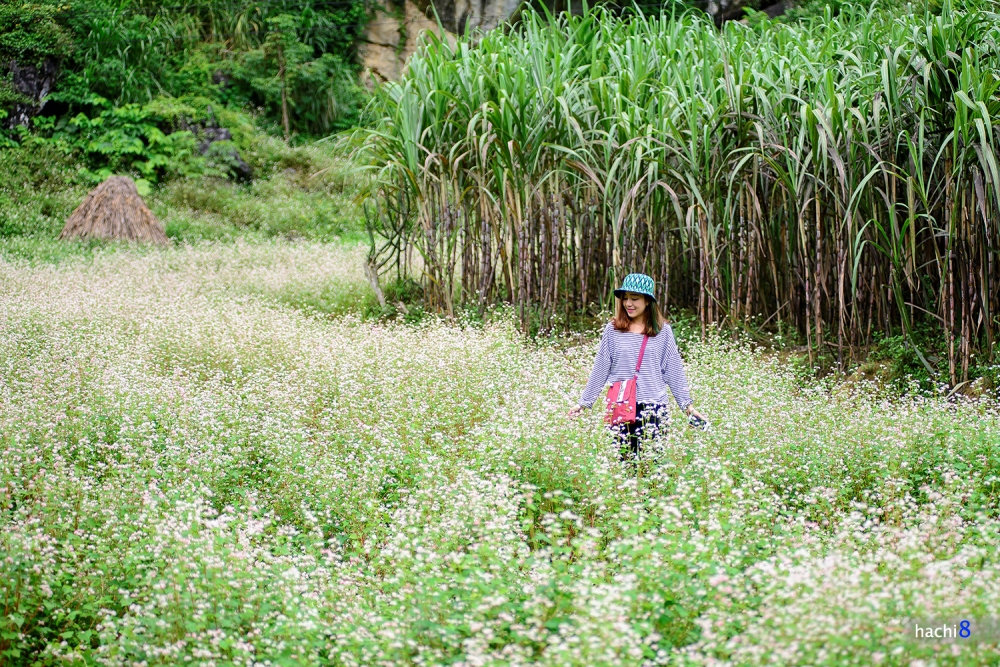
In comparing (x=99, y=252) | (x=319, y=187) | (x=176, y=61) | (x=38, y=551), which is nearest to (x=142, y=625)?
(x=38, y=551)

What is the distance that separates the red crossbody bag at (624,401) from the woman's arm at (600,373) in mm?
88

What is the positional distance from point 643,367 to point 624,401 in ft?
0.62

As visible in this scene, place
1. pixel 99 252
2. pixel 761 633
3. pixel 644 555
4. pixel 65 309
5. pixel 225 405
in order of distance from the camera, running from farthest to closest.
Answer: pixel 99 252
pixel 65 309
pixel 225 405
pixel 644 555
pixel 761 633

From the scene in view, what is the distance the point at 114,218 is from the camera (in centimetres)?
1310

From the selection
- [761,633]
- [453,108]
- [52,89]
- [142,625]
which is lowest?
[142,625]

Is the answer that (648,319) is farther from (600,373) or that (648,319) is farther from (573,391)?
(573,391)

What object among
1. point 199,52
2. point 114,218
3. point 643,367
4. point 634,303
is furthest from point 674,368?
point 199,52

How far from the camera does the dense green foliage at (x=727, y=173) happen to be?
556cm

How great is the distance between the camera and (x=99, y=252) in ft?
38.2

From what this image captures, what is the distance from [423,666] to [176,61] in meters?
20.2

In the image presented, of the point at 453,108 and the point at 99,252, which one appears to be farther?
the point at 99,252

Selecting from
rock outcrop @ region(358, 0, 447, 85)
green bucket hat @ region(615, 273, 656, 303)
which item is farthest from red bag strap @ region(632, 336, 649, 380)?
rock outcrop @ region(358, 0, 447, 85)

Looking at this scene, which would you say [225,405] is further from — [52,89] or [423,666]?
[52,89]

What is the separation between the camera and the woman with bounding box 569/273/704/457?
431cm
